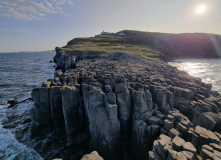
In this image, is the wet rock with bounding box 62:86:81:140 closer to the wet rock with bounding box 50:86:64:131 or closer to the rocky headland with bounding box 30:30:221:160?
the rocky headland with bounding box 30:30:221:160

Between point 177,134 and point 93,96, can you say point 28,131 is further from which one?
point 177,134

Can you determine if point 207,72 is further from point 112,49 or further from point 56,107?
point 56,107

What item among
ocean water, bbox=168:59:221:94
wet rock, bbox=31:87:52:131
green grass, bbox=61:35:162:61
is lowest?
ocean water, bbox=168:59:221:94

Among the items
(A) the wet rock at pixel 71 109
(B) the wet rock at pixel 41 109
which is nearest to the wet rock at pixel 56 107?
(B) the wet rock at pixel 41 109

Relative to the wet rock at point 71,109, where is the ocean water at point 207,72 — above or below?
below

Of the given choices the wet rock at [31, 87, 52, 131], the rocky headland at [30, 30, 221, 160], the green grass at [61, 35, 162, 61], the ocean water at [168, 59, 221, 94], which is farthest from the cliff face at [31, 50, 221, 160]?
the green grass at [61, 35, 162, 61]

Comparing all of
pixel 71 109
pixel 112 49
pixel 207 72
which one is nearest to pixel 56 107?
pixel 71 109

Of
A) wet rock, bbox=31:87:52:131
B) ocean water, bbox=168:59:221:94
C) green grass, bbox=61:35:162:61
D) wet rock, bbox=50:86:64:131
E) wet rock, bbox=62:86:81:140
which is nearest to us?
wet rock, bbox=62:86:81:140

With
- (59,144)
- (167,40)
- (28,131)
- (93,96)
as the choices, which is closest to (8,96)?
→ (28,131)

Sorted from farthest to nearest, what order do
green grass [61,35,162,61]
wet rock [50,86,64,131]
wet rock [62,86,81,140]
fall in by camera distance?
1. green grass [61,35,162,61]
2. wet rock [50,86,64,131]
3. wet rock [62,86,81,140]

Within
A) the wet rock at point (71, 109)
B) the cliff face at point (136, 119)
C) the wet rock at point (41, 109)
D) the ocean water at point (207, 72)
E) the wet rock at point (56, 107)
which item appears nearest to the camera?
the cliff face at point (136, 119)

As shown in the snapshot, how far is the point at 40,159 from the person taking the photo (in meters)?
13.6

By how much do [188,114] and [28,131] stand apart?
61.5 ft

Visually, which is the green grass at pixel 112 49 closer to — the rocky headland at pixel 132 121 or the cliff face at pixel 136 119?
the cliff face at pixel 136 119
